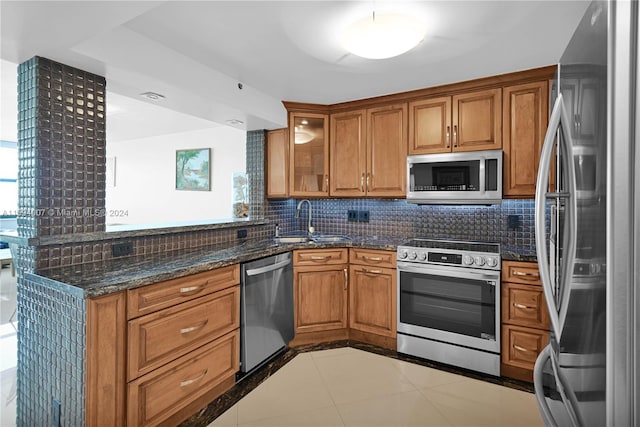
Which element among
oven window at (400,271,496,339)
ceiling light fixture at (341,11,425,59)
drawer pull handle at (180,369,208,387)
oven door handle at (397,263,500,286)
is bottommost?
drawer pull handle at (180,369,208,387)

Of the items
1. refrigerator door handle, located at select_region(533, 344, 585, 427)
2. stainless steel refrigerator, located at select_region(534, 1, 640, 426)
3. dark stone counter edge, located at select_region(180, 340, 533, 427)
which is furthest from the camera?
dark stone counter edge, located at select_region(180, 340, 533, 427)

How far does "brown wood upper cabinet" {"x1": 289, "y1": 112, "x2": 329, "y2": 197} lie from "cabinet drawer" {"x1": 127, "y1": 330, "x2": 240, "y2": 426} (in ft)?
5.35

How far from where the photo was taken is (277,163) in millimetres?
3479

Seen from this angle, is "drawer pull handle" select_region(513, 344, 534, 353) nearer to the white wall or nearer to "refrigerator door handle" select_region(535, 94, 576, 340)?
"refrigerator door handle" select_region(535, 94, 576, 340)

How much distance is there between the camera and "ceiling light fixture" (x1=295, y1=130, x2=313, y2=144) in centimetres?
343

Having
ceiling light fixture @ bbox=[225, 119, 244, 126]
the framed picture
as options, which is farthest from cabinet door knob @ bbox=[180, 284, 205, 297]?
the framed picture

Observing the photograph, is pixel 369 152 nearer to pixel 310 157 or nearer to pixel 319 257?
pixel 310 157

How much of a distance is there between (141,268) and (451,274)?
2131mm

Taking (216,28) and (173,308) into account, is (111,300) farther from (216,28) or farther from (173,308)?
(216,28)

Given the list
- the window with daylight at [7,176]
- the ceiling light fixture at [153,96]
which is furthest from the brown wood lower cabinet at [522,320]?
the window with daylight at [7,176]

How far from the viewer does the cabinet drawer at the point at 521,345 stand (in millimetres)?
2344

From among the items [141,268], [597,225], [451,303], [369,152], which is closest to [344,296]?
[451,303]

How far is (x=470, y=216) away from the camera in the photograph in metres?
3.12

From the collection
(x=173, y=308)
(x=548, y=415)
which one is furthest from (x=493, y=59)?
(x=173, y=308)
